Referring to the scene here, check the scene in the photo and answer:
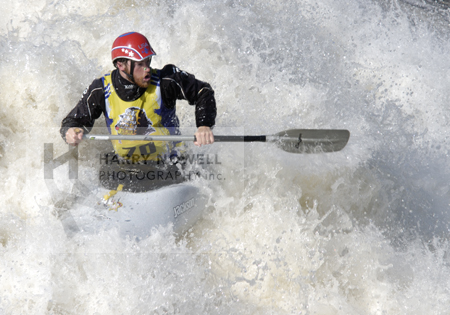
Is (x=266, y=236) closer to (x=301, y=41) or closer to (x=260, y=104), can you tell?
(x=260, y=104)

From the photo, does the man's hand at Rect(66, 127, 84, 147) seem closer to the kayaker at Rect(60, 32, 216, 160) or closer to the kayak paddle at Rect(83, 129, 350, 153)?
the kayaker at Rect(60, 32, 216, 160)

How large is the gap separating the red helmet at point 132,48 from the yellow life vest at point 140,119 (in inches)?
8.7

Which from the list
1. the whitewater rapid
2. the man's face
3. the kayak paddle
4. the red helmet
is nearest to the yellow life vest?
the man's face

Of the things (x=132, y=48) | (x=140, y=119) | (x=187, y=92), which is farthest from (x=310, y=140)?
(x=132, y=48)

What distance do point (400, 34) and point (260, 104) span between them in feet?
7.91

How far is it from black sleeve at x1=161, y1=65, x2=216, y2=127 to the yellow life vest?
0.06 meters

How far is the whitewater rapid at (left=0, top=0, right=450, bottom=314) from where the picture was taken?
2.64 m

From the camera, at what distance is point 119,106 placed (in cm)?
274

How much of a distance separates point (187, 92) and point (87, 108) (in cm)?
79

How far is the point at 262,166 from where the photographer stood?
3.49m

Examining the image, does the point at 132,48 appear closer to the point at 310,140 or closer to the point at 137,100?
the point at 137,100

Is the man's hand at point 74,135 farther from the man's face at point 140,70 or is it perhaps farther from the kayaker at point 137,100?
the man's face at point 140,70

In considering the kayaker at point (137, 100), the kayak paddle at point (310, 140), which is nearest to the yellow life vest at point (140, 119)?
the kayaker at point (137, 100)

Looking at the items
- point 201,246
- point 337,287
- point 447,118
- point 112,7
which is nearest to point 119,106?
point 201,246
